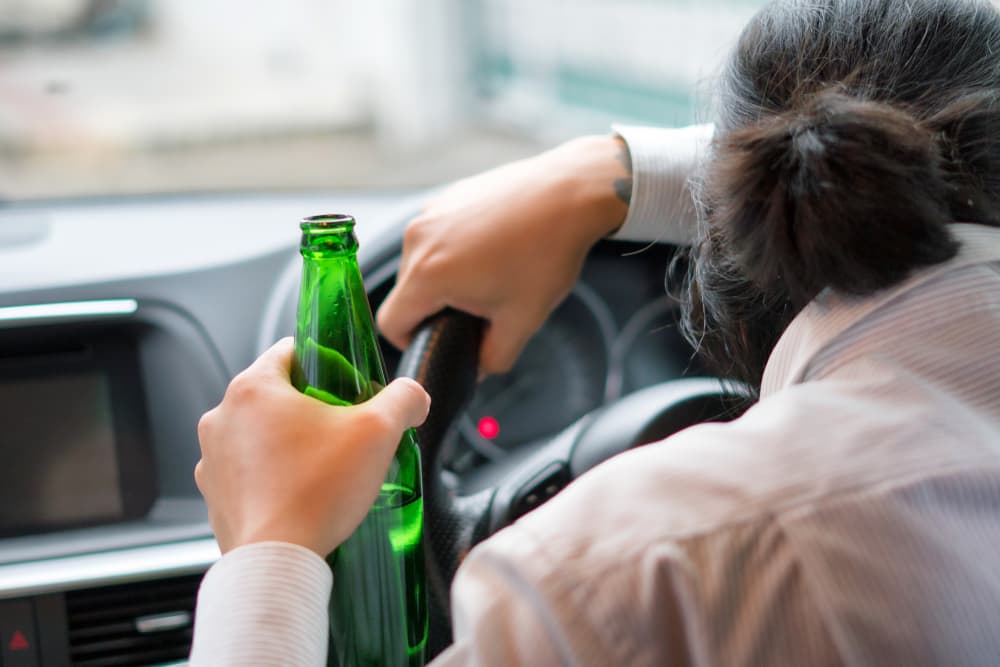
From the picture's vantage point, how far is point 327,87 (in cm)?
339

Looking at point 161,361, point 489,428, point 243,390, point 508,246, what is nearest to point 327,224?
point 243,390

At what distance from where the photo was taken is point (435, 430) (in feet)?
3.02

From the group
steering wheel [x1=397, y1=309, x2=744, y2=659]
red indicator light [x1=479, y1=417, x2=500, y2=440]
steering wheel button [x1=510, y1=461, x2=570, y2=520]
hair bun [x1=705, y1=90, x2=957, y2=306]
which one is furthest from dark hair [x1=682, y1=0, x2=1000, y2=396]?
red indicator light [x1=479, y1=417, x2=500, y2=440]

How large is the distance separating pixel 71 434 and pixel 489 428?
1.70ft

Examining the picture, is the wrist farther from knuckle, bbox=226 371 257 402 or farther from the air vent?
the air vent

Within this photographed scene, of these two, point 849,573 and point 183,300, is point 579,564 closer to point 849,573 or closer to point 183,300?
point 849,573

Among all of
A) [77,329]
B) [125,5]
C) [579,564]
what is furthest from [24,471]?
[125,5]

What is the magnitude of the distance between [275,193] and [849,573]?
124cm

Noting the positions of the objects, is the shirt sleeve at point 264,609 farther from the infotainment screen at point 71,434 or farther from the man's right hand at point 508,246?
the infotainment screen at point 71,434

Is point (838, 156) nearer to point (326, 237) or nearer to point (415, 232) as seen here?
point (326, 237)

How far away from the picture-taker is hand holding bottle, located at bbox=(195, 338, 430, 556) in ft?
2.04

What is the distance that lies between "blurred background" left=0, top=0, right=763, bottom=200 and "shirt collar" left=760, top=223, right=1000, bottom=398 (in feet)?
3.69

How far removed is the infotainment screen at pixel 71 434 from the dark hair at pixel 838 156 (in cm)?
77

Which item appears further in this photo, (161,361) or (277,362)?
(161,361)
